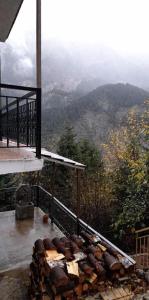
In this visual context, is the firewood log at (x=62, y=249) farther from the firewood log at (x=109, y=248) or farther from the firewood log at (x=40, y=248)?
the firewood log at (x=109, y=248)

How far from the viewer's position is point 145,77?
64250 millimetres

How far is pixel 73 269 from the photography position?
308 cm

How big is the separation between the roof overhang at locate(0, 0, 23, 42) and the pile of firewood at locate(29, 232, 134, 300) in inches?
163

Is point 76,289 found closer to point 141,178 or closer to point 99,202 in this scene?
point 141,178

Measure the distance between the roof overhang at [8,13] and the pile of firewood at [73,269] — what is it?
4152mm

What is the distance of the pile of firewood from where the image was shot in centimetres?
298

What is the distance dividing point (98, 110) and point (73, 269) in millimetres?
34504

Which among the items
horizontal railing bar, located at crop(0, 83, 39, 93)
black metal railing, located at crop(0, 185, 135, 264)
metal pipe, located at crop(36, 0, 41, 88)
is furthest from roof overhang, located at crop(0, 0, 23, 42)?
black metal railing, located at crop(0, 185, 135, 264)

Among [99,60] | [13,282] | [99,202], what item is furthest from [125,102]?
[99,60]

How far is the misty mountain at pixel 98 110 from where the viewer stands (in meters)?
31.7

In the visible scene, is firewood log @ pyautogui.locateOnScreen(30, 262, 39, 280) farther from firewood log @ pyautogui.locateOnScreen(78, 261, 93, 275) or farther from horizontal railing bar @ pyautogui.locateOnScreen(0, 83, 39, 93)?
horizontal railing bar @ pyautogui.locateOnScreen(0, 83, 39, 93)

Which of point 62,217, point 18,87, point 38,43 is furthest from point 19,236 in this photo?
point 38,43

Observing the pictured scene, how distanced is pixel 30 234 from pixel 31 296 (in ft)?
6.54

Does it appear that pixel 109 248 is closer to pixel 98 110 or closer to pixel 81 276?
pixel 81 276
